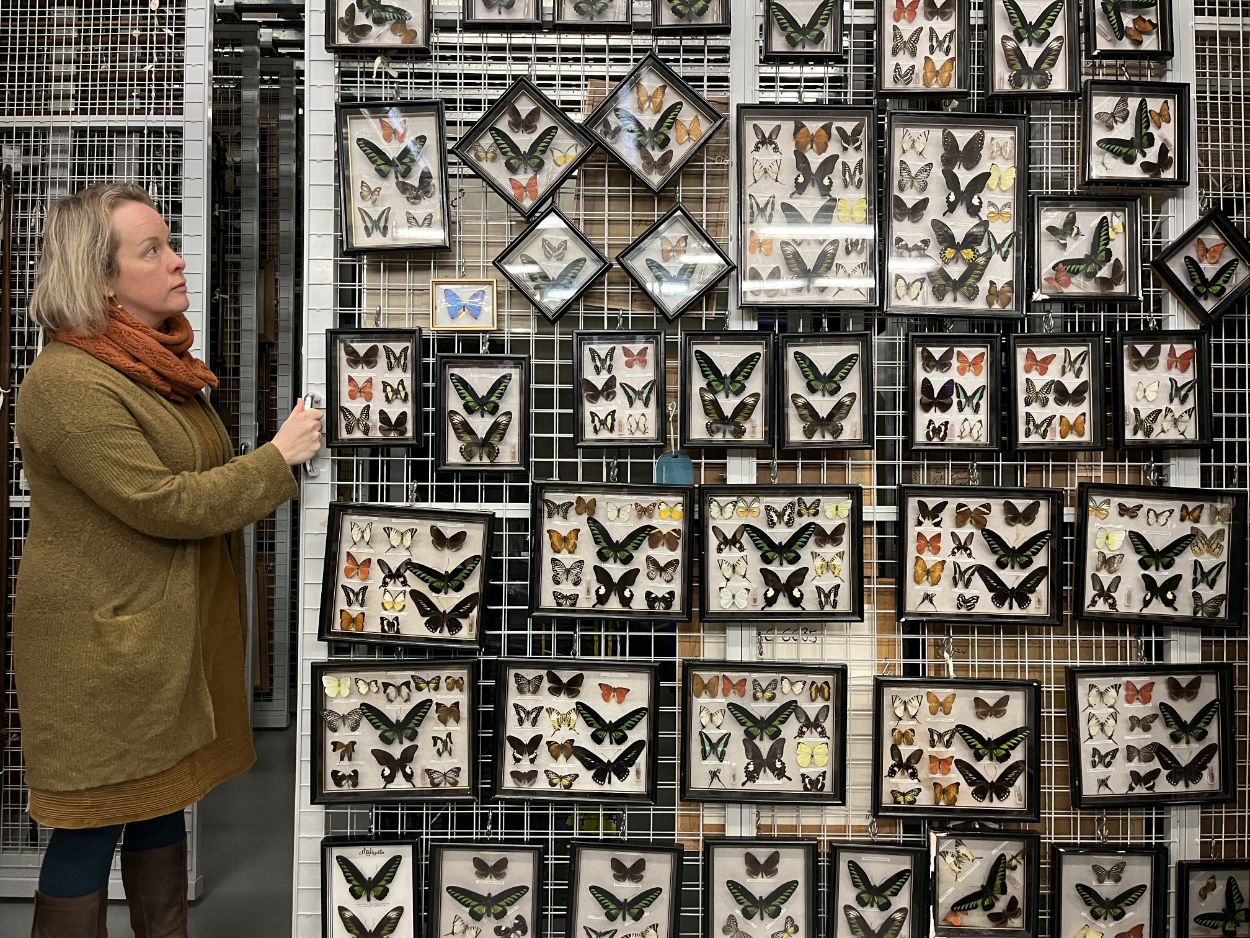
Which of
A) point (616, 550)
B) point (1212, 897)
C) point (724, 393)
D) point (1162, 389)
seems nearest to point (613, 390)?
point (724, 393)

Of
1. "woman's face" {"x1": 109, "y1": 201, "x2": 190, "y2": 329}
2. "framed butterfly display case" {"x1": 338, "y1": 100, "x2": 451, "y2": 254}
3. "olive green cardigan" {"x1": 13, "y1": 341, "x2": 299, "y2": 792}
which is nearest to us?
"olive green cardigan" {"x1": 13, "y1": 341, "x2": 299, "y2": 792}

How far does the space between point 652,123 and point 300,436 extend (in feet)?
3.63

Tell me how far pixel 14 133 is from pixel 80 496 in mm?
1811

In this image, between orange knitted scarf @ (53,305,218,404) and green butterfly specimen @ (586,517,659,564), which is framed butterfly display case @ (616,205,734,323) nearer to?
green butterfly specimen @ (586,517,659,564)

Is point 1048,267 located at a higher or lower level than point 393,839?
higher

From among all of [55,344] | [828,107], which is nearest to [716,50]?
[828,107]

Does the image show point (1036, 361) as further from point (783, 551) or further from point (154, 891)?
point (154, 891)

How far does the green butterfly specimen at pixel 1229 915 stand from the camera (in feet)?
7.25

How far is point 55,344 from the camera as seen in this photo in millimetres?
1952

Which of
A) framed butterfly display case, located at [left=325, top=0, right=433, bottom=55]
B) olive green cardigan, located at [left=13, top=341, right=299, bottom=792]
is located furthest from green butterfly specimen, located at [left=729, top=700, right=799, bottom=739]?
framed butterfly display case, located at [left=325, top=0, right=433, bottom=55]

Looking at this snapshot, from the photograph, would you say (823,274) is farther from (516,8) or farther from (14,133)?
(14,133)

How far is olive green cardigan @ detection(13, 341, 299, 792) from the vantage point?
187 centimetres

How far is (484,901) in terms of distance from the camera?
221 cm

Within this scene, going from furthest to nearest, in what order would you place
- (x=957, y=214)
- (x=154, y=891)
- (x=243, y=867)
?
(x=243, y=867) < (x=957, y=214) < (x=154, y=891)
